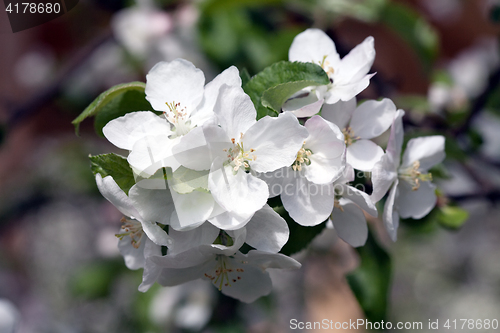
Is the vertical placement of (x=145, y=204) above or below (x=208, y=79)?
above

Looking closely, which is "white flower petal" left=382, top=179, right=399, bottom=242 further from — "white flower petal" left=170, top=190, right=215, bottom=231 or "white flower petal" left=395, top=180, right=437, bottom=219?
"white flower petal" left=170, top=190, right=215, bottom=231

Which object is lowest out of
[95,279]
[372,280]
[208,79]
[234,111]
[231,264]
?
[95,279]

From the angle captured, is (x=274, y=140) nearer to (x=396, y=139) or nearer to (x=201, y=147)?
(x=201, y=147)

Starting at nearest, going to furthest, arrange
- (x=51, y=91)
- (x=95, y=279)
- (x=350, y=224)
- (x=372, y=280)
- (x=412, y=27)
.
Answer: (x=350, y=224) < (x=372, y=280) < (x=412, y=27) < (x=51, y=91) < (x=95, y=279)

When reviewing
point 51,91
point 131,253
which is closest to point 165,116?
point 131,253

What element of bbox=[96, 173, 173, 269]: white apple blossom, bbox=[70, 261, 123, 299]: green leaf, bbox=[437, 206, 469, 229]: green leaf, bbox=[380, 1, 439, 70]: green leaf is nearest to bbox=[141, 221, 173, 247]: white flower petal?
bbox=[96, 173, 173, 269]: white apple blossom

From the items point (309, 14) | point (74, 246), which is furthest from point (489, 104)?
point (74, 246)

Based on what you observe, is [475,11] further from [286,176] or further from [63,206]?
[63,206]
